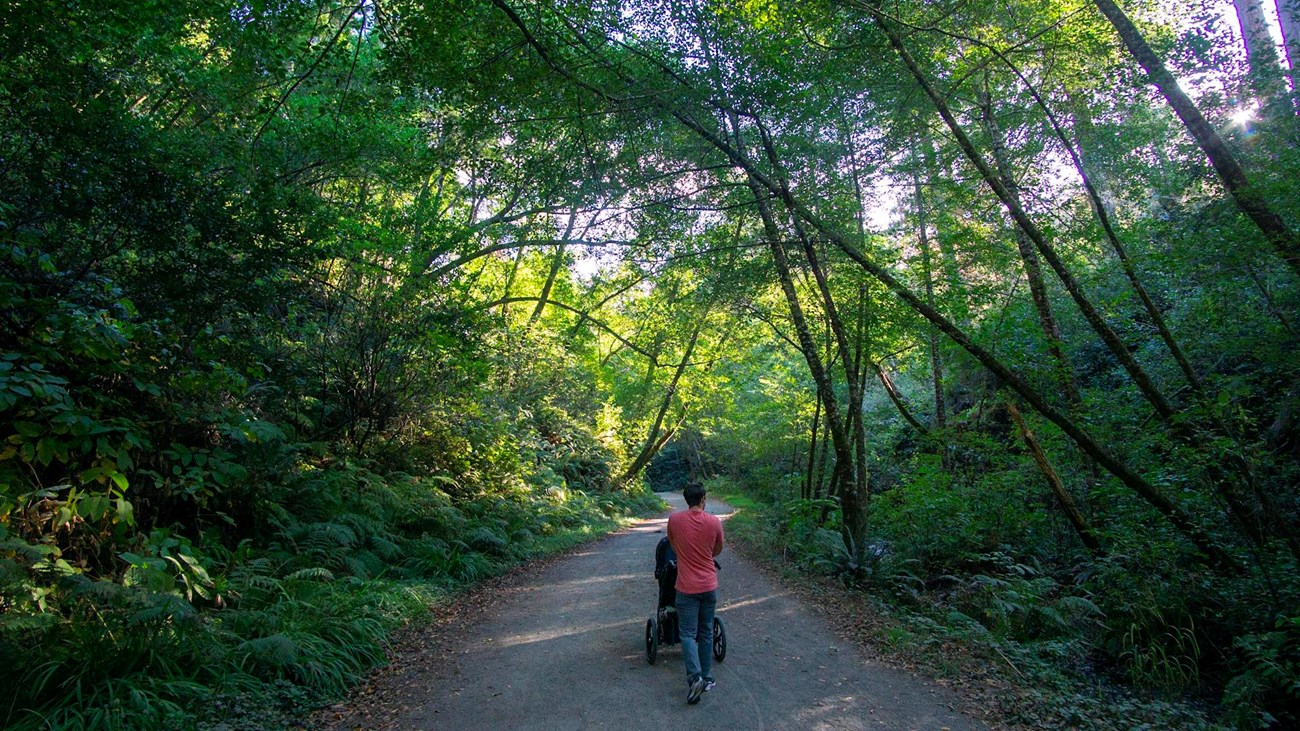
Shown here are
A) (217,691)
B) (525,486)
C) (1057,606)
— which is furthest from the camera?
(525,486)

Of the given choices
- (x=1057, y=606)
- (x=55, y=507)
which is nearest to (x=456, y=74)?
(x=55, y=507)

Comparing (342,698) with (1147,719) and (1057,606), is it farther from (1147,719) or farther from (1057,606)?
(1057,606)

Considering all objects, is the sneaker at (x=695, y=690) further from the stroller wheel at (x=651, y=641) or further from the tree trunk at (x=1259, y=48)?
the tree trunk at (x=1259, y=48)

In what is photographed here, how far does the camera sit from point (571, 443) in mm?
21812

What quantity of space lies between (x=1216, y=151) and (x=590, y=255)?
407 inches

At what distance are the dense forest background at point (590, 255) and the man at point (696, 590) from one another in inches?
105

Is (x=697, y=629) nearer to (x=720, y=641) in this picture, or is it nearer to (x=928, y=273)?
(x=720, y=641)

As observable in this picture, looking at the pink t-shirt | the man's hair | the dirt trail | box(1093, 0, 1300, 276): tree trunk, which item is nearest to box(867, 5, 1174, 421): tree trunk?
box(1093, 0, 1300, 276): tree trunk

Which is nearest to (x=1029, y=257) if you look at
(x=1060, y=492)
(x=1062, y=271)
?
(x=1062, y=271)

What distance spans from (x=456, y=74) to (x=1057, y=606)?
901 centimetres

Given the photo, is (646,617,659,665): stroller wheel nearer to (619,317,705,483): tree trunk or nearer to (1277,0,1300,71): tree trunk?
(1277,0,1300,71): tree trunk

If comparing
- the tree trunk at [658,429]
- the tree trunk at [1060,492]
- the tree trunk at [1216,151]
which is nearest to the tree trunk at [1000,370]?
the tree trunk at [1060,492]

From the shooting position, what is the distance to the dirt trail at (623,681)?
4492 mm

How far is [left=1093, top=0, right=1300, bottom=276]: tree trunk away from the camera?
21.5 ft
